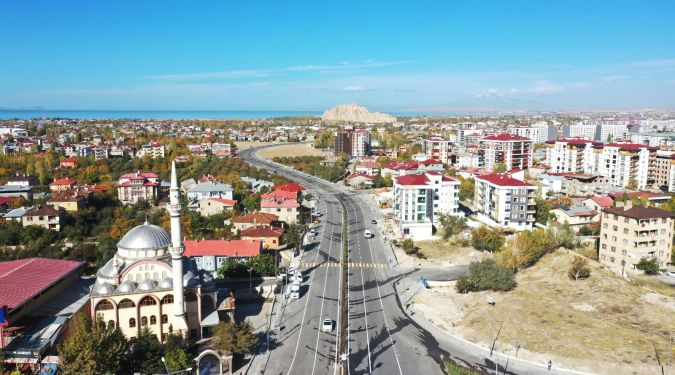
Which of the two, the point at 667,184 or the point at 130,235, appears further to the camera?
the point at 667,184

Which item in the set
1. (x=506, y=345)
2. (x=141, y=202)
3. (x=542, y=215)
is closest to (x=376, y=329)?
(x=506, y=345)

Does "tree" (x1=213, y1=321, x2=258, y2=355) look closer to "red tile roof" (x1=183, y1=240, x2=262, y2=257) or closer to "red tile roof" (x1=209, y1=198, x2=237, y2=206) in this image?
"red tile roof" (x1=183, y1=240, x2=262, y2=257)

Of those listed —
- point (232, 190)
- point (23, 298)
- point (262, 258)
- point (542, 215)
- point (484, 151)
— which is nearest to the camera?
point (23, 298)

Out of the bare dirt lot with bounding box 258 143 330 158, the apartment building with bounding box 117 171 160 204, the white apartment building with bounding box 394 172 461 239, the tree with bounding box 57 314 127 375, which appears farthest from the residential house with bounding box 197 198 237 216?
the bare dirt lot with bounding box 258 143 330 158

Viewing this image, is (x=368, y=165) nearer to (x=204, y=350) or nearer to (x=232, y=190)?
(x=232, y=190)

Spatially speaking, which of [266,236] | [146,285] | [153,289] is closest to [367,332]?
[153,289]

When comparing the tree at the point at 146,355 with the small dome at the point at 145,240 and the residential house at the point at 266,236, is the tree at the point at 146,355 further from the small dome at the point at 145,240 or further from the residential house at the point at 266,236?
the residential house at the point at 266,236

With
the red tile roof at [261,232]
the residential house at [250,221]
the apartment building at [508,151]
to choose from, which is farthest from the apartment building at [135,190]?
the apartment building at [508,151]
